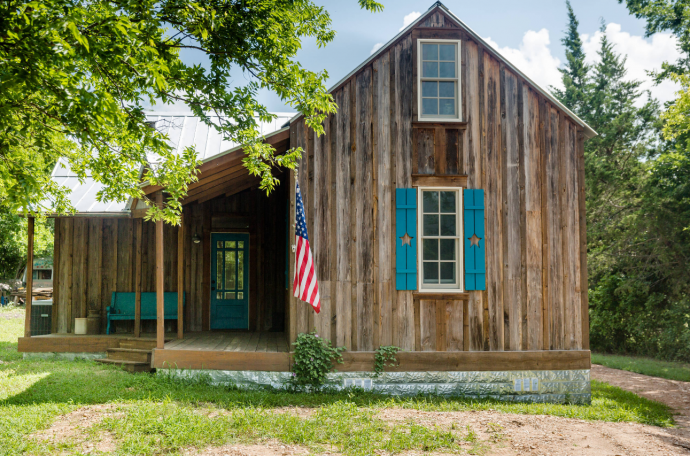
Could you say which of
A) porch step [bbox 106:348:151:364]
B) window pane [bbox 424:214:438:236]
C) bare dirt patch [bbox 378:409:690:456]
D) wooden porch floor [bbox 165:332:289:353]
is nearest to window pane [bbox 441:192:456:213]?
window pane [bbox 424:214:438:236]

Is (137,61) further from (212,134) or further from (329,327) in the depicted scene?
(212,134)

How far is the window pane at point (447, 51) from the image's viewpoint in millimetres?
7895

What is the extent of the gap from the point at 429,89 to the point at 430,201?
6.02 ft

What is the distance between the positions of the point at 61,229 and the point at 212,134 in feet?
12.5

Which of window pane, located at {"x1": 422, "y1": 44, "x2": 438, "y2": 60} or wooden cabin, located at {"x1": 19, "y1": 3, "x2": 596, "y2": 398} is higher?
window pane, located at {"x1": 422, "y1": 44, "x2": 438, "y2": 60}

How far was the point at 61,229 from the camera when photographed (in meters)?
10.1

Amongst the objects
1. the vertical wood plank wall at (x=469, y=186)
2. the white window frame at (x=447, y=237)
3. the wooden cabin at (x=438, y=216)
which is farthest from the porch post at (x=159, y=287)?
the white window frame at (x=447, y=237)

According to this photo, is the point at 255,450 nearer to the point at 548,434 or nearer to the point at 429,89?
the point at 548,434

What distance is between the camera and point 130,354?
337 inches

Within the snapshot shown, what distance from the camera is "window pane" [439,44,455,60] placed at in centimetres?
789

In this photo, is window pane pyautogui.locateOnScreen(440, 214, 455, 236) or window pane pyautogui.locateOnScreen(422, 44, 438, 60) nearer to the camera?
window pane pyautogui.locateOnScreen(440, 214, 455, 236)

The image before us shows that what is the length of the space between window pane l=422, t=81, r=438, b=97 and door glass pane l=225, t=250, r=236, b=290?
5597mm

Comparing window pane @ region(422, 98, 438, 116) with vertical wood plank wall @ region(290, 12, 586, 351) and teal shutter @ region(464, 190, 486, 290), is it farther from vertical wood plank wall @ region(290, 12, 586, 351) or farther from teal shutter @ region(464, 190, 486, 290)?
teal shutter @ region(464, 190, 486, 290)

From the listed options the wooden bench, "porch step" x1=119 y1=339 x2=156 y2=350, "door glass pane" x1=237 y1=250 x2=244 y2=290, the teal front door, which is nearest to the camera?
"porch step" x1=119 y1=339 x2=156 y2=350
